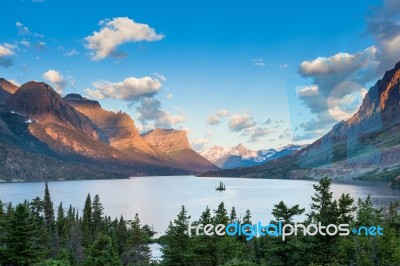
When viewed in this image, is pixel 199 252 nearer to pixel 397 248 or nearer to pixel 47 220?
pixel 397 248

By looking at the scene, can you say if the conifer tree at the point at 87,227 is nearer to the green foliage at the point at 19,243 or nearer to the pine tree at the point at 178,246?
the pine tree at the point at 178,246

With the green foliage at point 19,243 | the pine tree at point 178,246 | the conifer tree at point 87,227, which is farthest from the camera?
the conifer tree at point 87,227

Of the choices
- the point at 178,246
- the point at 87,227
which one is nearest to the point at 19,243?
the point at 178,246

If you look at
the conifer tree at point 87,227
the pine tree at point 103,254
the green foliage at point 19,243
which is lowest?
the conifer tree at point 87,227

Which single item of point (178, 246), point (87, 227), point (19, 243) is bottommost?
point (87, 227)

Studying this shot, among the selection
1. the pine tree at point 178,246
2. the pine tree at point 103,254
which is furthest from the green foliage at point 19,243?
the pine tree at point 178,246

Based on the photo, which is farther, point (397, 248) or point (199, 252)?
point (199, 252)

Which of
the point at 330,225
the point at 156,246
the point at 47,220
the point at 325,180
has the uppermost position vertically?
the point at 325,180

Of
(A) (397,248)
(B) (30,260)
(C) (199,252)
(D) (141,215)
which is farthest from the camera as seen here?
(D) (141,215)

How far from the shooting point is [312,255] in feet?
122

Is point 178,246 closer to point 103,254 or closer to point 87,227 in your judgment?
point 103,254

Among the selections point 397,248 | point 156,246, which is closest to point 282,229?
point 397,248

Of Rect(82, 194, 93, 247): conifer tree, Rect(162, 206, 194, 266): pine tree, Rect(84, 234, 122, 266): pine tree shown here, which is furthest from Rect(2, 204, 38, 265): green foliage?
Rect(82, 194, 93, 247): conifer tree

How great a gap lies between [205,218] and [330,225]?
16.4 meters
